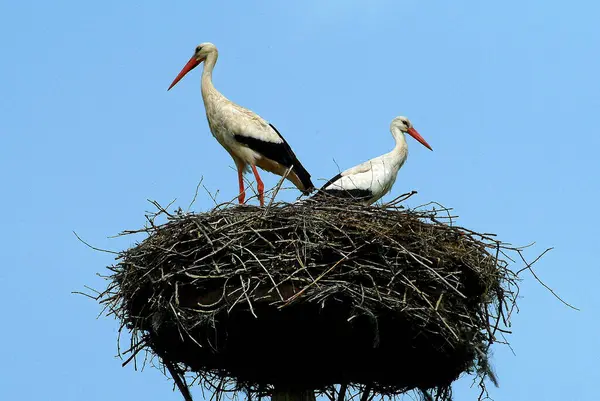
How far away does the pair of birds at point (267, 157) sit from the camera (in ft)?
33.1

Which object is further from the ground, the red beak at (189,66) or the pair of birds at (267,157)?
the red beak at (189,66)

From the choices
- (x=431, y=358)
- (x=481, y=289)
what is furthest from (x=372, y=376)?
(x=481, y=289)

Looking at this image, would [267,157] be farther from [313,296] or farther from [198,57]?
[313,296]

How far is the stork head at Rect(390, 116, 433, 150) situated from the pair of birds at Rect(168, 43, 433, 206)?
80cm

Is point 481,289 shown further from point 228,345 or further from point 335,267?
point 228,345

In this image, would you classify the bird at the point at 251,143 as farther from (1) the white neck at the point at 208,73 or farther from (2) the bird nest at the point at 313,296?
(2) the bird nest at the point at 313,296

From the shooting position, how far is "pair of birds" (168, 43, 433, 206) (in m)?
10.1

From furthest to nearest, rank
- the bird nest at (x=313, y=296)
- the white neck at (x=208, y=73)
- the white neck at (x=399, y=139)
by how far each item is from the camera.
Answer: the white neck at (x=399, y=139) < the white neck at (x=208, y=73) < the bird nest at (x=313, y=296)

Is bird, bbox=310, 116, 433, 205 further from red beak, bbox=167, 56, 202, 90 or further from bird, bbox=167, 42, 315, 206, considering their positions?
red beak, bbox=167, 56, 202, 90

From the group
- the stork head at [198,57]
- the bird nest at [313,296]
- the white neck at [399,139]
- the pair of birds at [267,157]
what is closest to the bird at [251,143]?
the pair of birds at [267,157]

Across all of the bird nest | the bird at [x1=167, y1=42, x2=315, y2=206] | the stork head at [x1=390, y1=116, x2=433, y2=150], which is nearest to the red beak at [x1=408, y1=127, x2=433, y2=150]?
the stork head at [x1=390, y1=116, x2=433, y2=150]

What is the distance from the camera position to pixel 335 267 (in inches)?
284

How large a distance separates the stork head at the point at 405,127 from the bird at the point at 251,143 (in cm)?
160

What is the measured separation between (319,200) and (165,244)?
4.05 feet
